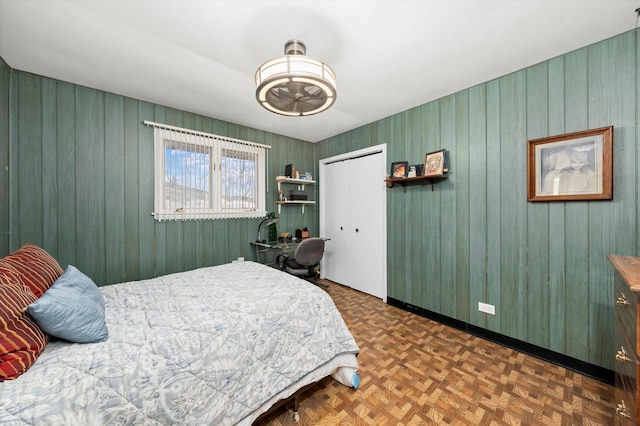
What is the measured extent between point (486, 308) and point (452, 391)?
42.6 inches

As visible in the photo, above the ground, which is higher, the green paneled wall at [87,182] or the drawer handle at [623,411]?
the green paneled wall at [87,182]

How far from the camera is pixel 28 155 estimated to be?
89.4 inches

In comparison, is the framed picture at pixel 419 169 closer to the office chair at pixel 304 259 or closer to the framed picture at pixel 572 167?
the framed picture at pixel 572 167

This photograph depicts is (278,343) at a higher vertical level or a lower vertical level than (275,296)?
lower

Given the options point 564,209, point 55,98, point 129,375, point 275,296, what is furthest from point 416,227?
point 55,98

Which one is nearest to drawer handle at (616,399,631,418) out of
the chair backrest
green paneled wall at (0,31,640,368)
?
green paneled wall at (0,31,640,368)

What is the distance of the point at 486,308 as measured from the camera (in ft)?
8.14

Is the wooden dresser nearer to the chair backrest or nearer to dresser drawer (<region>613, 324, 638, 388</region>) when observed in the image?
dresser drawer (<region>613, 324, 638, 388</region>)

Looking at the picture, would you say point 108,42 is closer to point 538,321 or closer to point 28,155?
point 28,155

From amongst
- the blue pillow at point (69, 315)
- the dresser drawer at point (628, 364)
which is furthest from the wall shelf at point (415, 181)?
the blue pillow at point (69, 315)

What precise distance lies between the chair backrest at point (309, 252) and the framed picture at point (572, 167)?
236 cm

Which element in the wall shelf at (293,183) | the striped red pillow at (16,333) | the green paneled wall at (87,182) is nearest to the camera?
the striped red pillow at (16,333)

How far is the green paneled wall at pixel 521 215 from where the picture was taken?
72.2 inches

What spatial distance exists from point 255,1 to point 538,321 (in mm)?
3359
